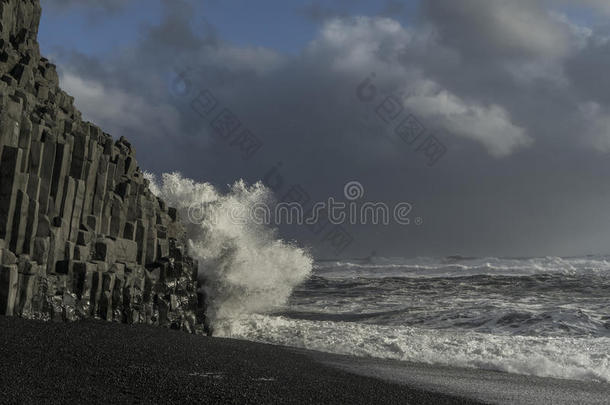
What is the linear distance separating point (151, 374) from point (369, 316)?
1499 cm

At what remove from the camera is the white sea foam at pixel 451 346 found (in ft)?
42.1

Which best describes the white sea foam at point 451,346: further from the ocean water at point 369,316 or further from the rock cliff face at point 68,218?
the rock cliff face at point 68,218

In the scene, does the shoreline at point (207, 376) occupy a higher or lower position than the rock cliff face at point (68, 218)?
lower

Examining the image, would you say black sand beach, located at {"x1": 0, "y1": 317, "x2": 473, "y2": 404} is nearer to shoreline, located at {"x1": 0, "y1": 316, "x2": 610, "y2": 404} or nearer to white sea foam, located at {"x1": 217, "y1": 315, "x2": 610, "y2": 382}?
shoreline, located at {"x1": 0, "y1": 316, "x2": 610, "y2": 404}

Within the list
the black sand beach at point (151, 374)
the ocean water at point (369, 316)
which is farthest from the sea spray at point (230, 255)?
the black sand beach at point (151, 374)

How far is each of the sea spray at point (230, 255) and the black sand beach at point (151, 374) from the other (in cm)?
698

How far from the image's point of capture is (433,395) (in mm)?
9117

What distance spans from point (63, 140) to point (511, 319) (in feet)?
44.1

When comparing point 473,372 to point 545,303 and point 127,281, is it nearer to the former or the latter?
point 127,281

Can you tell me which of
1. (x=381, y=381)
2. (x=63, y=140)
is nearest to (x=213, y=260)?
(x=63, y=140)

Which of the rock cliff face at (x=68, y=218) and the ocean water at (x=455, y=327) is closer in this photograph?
the rock cliff face at (x=68, y=218)

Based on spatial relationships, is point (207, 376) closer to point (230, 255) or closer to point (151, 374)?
point (151, 374)

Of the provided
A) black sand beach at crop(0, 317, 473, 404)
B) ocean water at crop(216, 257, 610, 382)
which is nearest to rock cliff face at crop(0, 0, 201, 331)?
black sand beach at crop(0, 317, 473, 404)

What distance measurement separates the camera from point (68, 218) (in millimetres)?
14312
